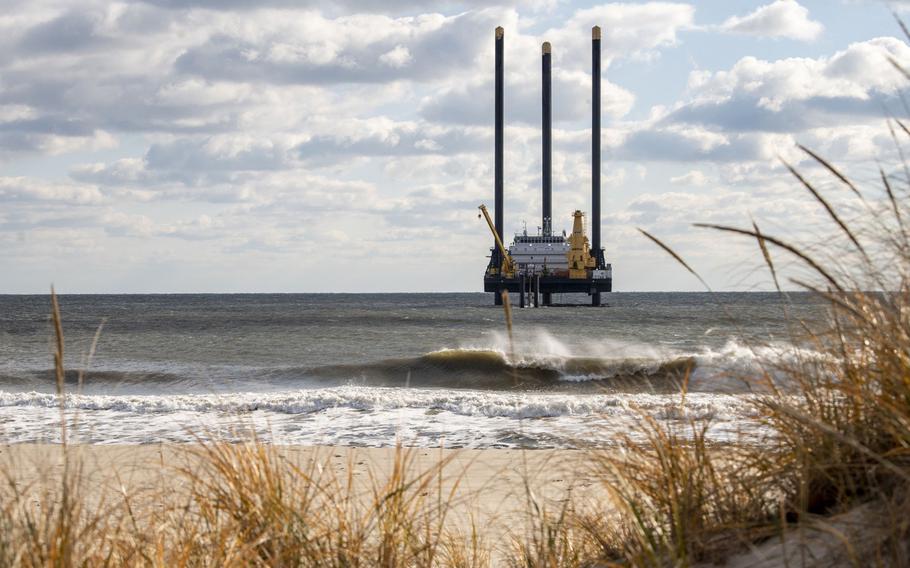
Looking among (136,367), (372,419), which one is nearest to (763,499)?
(372,419)

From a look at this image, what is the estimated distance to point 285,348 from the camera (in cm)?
2708

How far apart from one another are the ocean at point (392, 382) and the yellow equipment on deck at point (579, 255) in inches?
987

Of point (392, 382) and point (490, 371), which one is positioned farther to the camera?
point (490, 371)

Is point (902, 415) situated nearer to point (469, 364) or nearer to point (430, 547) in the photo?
point (430, 547)

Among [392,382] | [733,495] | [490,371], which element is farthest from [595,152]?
[733,495]

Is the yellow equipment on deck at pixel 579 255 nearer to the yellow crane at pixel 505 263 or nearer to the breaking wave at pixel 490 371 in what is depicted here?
the yellow crane at pixel 505 263

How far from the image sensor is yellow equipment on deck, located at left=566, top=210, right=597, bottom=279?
65.1 metres

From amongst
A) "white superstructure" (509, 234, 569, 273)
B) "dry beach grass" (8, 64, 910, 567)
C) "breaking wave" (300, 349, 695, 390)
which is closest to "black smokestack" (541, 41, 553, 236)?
"white superstructure" (509, 234, 569, 273)

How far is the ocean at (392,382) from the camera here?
3.07 metres

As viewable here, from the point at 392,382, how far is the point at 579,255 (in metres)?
47.4

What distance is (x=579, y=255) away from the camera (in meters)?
65.1

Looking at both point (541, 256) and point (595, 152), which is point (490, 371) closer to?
point (541, 256)

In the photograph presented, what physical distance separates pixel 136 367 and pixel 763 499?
2078 centimetres

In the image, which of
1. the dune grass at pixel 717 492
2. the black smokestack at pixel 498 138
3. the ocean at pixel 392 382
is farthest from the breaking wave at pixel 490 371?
the black smokestack at pixel 498 138
